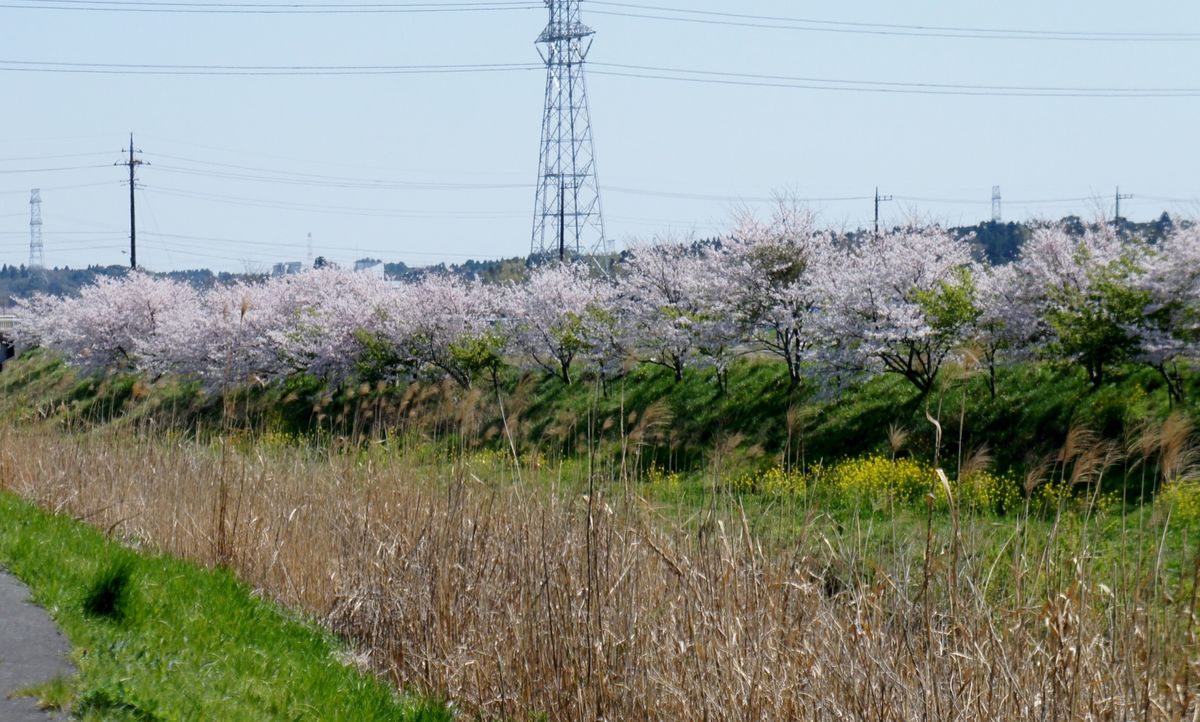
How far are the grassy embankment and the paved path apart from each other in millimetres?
2038

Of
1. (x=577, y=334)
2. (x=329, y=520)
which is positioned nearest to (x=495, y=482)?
(x=329, y=520)

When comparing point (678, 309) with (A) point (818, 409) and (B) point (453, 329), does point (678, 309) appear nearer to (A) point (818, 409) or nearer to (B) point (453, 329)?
(A) point (818, 409)

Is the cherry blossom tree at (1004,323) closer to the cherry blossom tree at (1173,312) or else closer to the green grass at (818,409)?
the green grass at (818,409)

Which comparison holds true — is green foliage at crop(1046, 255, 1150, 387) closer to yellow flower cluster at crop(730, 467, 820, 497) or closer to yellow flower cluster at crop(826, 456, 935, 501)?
yellow flower cluster at crop(826, 456, 935, 501)

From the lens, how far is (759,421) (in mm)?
24078

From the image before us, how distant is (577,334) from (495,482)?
2165 cm

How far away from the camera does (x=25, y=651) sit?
638 centimetres

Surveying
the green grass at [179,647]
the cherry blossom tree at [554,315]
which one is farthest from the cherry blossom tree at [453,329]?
the green grass at [179,647]

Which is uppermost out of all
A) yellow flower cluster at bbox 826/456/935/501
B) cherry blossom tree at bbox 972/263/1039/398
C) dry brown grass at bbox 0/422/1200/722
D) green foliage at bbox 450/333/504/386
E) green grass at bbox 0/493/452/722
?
cherry blossom tree at bbox 972/263/1039/398

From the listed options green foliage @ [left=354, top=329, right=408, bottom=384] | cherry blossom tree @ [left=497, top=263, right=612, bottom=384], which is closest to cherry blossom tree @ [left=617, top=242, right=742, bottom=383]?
cherry blossom tree @ [left=497, top=263, right=612, bottom=384]

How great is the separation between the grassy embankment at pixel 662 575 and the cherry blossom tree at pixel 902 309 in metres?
9.97

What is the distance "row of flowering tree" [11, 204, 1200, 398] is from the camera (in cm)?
2098

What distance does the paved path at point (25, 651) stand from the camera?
5474 millimetres

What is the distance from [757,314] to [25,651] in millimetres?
21502
